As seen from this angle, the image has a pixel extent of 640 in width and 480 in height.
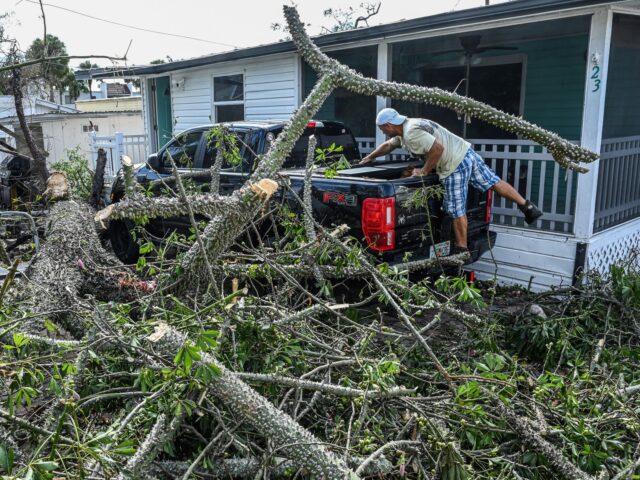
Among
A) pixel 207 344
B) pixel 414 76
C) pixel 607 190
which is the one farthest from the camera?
pixel 414 76

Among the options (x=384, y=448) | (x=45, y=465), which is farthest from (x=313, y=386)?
(x=45, y=465)

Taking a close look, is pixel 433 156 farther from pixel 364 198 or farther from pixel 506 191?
pixel 364 198

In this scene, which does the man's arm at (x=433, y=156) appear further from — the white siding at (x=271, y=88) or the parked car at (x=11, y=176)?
the parked car at (x=11, y=176)

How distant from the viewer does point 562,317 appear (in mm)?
4344

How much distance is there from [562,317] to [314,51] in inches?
105

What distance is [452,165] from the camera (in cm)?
604

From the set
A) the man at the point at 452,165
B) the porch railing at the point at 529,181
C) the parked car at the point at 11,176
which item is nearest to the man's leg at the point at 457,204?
the man at the point at 452,165

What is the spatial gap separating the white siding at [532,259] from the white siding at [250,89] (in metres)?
5.29

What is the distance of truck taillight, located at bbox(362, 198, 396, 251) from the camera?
16.3ft

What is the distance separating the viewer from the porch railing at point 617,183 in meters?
7.24

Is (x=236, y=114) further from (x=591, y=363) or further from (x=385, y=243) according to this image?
(x=591, y=363)

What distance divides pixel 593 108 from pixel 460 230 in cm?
234

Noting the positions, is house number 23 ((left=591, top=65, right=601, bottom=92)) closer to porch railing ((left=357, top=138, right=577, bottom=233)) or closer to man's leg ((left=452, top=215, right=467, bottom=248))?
porch railing ((left=357, top=138, right=577, bottom=233))

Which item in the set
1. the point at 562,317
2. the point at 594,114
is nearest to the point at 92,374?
the point at 562,317
